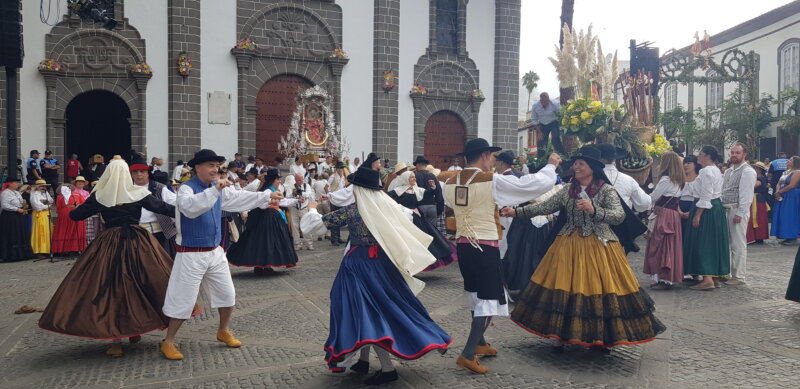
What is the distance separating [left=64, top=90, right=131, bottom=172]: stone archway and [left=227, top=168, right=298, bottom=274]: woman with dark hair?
50.0ft

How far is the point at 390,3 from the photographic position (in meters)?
21.9

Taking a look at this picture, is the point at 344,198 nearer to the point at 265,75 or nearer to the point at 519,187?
the point at 519,187

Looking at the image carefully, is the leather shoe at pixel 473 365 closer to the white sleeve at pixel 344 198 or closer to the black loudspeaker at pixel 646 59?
the white sleeve at pixel 344 198

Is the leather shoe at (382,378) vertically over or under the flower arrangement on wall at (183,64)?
under

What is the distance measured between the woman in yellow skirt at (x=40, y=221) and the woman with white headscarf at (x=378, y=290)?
972 cm

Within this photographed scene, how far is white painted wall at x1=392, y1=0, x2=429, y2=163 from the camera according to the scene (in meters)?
22.4

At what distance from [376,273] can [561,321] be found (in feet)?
5.21

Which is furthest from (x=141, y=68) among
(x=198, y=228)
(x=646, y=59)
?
(x=646, y=59)

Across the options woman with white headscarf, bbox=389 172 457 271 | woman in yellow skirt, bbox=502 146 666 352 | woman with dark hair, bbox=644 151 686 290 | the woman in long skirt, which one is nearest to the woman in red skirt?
woman with dark hair, bbox=644 151 686 290

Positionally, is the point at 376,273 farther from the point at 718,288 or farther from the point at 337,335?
the point at 718,288

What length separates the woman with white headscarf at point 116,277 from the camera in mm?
5582

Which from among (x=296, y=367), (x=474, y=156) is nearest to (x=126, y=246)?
(x=296, y=367)

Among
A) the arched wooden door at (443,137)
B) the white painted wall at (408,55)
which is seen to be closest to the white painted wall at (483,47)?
the arched wooden door at (443,137)

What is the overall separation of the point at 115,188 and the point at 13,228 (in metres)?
7.99
